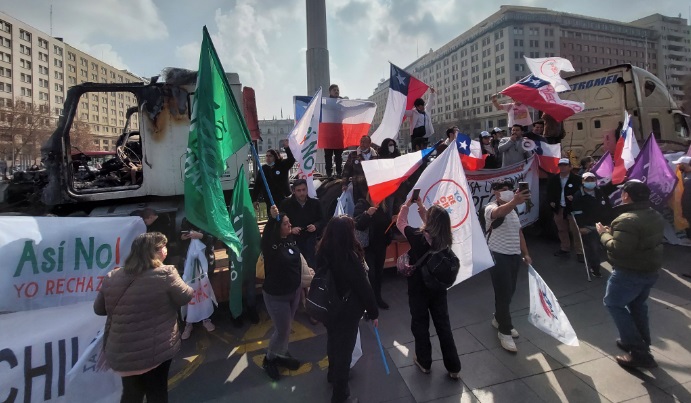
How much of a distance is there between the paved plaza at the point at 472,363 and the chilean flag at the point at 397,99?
363cm

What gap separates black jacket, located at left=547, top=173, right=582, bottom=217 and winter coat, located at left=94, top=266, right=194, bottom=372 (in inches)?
259

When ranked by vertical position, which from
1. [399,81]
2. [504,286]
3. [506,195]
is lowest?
[504,286]

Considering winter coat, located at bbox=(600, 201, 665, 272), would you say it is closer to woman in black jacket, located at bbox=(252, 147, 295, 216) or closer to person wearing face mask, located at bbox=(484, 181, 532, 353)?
person wearing face mask, located at bbox=(484, 181, 532, 353)

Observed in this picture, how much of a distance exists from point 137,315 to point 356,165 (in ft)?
12.2

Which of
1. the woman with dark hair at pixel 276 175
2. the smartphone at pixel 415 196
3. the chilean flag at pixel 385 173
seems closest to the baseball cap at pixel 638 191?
the smartphone at pixel 415 196

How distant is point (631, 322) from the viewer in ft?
11.9

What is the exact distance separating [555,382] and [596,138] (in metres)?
9.47

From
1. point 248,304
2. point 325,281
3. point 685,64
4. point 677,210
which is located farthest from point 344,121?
point 685,64

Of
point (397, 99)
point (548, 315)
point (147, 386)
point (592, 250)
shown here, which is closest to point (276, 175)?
point (397, 99)

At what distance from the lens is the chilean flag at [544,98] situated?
7.33 m

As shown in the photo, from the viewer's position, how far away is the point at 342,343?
126 inches

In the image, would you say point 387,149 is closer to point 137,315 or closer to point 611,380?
point 611,380

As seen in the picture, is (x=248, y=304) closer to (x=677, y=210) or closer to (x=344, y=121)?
(x=344, y=121)

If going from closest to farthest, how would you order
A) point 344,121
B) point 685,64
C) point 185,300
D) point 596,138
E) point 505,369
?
point 185,300, point 505,369, point 344,121, point 596,138, point 685,64
